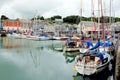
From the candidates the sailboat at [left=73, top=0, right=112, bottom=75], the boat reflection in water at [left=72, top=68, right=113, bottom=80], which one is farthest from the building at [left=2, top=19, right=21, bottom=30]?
the sailboat at [left=73, top=0, right=112, bottom=75]

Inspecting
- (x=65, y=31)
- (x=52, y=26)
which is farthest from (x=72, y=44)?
(x=52, y=26)

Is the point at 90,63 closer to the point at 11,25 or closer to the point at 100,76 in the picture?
the point at 100,76

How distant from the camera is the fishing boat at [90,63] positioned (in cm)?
2166

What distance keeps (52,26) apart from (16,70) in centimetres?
9683

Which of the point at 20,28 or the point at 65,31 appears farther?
the point at 20,28

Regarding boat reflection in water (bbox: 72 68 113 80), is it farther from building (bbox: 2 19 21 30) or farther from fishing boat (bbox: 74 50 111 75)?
building (bbox: 2 19 21 30)

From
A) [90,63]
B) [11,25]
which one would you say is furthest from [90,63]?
[11,25]

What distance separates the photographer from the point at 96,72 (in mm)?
21969

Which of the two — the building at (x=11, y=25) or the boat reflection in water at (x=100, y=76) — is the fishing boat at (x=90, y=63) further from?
the building at (x=11, y=25)

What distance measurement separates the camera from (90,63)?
22047 mm

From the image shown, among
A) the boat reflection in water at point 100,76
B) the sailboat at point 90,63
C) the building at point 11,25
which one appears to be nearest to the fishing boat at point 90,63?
the sailboat at point 90,63

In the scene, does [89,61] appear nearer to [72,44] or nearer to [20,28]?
[72,44]

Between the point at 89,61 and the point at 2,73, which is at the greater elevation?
the point at 89,61

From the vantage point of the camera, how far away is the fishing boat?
853 inches
